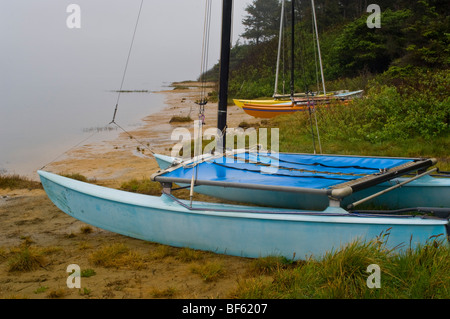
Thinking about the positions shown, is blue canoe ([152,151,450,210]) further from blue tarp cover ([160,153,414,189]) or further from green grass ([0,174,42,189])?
green grass ([0,174,42,189])

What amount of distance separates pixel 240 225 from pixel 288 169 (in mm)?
1709

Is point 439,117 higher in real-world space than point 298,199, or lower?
higher

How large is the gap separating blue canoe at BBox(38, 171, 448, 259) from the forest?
5492mm

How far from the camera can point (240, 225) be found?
16.0 feet

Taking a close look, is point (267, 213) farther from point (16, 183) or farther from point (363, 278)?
point (16, 183)

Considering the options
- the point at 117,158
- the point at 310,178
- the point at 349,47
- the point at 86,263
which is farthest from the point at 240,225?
the point at 349,47

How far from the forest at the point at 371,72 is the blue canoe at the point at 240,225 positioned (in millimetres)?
5492

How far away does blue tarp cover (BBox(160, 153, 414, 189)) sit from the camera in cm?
545

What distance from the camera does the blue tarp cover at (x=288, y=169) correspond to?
5.45 metres

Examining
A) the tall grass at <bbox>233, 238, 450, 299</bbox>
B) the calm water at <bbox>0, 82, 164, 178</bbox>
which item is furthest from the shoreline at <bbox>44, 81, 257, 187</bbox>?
the tall grass at <bbox>233, 238, 450, 299</bbox>

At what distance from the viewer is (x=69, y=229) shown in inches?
252
